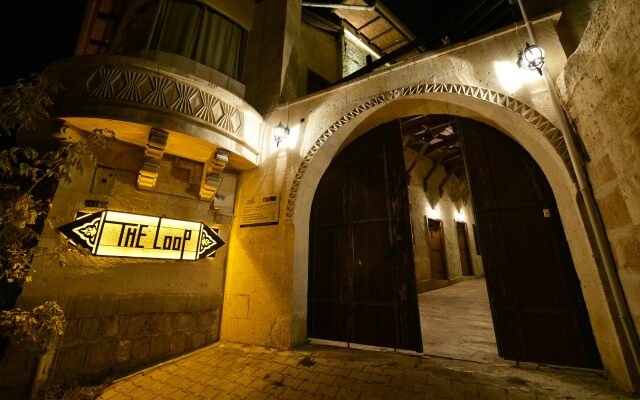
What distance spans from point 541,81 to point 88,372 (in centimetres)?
677

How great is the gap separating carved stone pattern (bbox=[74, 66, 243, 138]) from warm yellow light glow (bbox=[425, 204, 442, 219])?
883cm

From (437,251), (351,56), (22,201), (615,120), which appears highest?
(351,56)

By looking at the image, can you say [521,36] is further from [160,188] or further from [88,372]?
[88,372]

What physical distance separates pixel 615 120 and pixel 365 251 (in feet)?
10.2

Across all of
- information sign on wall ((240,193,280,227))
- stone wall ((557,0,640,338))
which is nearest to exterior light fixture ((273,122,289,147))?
information sign on wall ((240,193,280,227))

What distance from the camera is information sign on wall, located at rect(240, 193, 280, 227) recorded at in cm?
442

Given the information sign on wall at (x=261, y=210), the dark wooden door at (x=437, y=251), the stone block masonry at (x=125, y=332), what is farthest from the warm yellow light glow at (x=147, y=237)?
the dark wooden door at (x=437, y=251)

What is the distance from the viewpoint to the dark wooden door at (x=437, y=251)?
399 inches

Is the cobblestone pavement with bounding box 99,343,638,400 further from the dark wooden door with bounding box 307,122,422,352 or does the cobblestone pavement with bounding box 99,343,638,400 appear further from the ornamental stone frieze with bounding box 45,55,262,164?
the ornamental stone frieze with bounding box 45,55,262,164

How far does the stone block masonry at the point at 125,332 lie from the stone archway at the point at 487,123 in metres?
1.72

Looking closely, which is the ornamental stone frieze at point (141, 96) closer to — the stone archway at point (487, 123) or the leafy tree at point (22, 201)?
the leafy tree at point (22, 201)

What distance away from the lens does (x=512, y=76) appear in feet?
10.8

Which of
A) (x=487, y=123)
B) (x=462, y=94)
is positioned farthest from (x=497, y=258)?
(x=462, y=94)

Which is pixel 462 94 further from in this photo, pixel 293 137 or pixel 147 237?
pixel 147 237
